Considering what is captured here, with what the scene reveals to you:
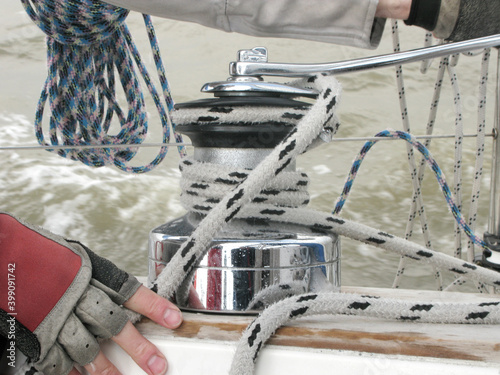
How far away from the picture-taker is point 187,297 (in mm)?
566

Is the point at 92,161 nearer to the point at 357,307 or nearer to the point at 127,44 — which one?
the point at 127,44

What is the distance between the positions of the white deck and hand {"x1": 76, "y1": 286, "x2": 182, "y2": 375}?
0.4 inches

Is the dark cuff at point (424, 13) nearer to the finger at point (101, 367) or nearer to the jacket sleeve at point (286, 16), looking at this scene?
the jacket sleeve at point (286, 16)

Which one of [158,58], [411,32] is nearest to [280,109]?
[158,58]

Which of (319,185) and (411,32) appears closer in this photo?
(319,185)

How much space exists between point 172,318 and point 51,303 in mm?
112

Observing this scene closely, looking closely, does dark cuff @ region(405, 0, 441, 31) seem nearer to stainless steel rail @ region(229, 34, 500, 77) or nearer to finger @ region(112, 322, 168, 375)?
stainless steel rail @ region(229, 34, 500, 77)

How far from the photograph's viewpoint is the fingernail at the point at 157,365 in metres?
0.47

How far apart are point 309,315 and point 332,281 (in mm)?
95

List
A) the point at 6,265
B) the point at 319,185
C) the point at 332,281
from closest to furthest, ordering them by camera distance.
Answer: the point at 6,265, the point at 332,281, the point at 319,185

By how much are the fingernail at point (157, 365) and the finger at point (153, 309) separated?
0.13 ft

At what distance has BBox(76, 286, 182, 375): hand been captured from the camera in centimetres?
48

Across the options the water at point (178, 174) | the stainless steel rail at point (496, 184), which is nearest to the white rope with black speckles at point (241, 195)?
the stainless steel rail at point (496, 184)

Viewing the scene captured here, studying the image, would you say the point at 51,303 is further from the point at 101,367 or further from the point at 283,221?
the point at 283,221
